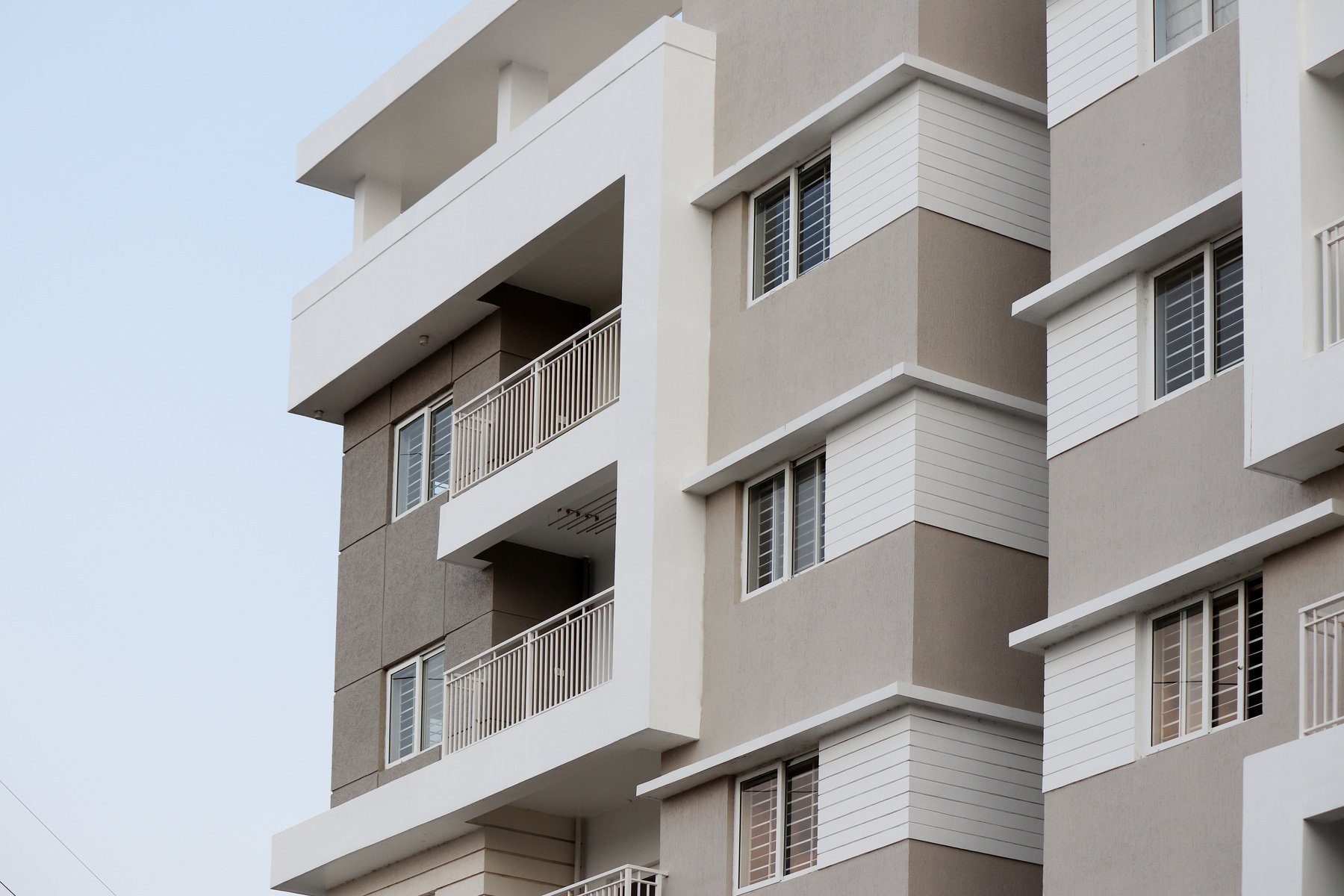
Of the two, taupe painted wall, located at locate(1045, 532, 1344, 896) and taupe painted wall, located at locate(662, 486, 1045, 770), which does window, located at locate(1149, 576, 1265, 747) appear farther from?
taupe painted wall, located at locate(662, 486, 1045, 770)

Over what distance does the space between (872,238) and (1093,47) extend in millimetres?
3359

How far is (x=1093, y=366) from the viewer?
2194cm

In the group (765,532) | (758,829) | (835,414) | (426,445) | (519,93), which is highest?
(519,93)

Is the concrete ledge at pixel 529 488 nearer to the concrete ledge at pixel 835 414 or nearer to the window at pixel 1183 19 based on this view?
the concrete ledge at pixel 835 414

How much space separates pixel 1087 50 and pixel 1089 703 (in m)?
6.22

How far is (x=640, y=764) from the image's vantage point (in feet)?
88.1

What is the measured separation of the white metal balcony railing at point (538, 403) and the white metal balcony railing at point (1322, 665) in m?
11.0

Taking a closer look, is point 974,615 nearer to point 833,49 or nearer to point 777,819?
point 777,819

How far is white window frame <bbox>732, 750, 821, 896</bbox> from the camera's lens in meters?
24.3

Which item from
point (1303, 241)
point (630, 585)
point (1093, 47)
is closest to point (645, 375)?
point (630, 585)

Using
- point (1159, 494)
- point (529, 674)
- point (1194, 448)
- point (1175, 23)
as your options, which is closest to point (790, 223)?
point (1175, 23)

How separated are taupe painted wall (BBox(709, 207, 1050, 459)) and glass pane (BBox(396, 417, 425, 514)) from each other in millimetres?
6883

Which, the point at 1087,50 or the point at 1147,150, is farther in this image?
the point at 1087,50

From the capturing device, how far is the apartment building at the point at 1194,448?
61.0 ft
